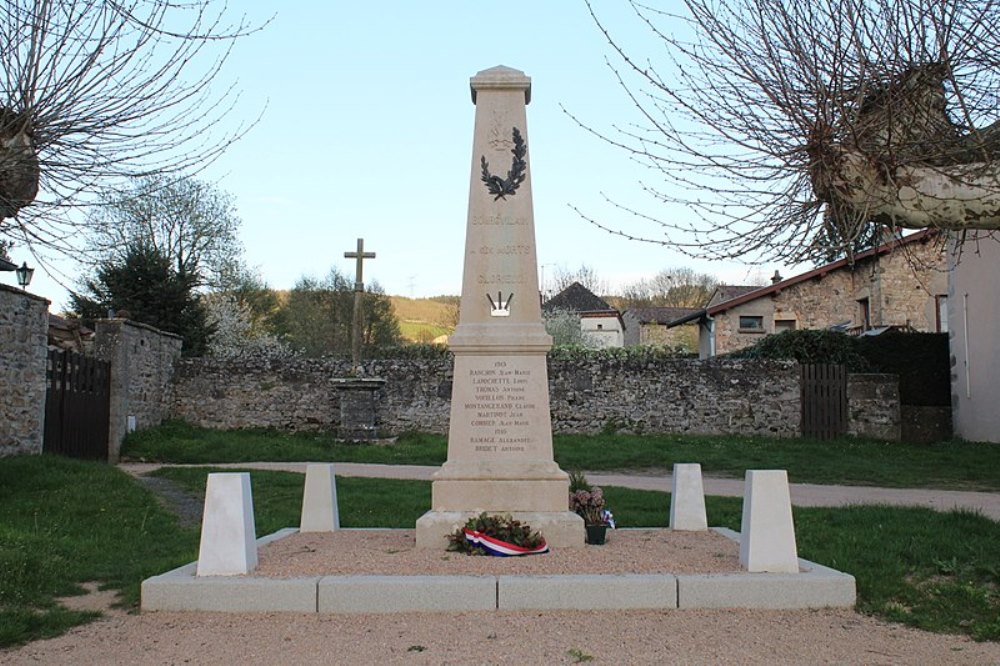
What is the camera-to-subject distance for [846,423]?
18.7 meters

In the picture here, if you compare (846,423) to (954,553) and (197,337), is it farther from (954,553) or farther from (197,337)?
(197,337)

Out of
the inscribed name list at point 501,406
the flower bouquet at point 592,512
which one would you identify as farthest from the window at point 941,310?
the inscribed name list at point 501,406

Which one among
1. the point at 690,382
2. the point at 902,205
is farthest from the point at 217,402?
the point at 902,205

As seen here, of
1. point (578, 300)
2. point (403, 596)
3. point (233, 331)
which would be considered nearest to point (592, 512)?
point (403, 596)

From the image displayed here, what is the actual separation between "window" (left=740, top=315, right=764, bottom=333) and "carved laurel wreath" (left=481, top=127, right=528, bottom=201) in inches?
905

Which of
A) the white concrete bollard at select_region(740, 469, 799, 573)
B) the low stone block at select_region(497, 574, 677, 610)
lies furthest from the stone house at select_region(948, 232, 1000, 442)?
the low stone block at select_region(497, 574, 677, 610)

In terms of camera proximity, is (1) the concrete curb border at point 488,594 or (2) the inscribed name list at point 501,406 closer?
(1) the concrete curb border at point 488,594

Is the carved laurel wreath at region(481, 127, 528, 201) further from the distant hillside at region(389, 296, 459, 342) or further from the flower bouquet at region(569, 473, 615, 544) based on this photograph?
the distant hillside at region(389, 296, 459, 342)

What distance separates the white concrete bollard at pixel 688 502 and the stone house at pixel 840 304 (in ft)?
50.8

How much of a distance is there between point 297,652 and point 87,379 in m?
11.7

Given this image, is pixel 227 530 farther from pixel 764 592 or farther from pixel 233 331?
pixel 233 331

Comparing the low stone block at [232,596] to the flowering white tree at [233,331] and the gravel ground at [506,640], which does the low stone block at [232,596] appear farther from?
the flowering white tree at [233,331]

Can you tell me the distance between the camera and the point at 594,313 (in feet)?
179

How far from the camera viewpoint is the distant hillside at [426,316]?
5659cm
